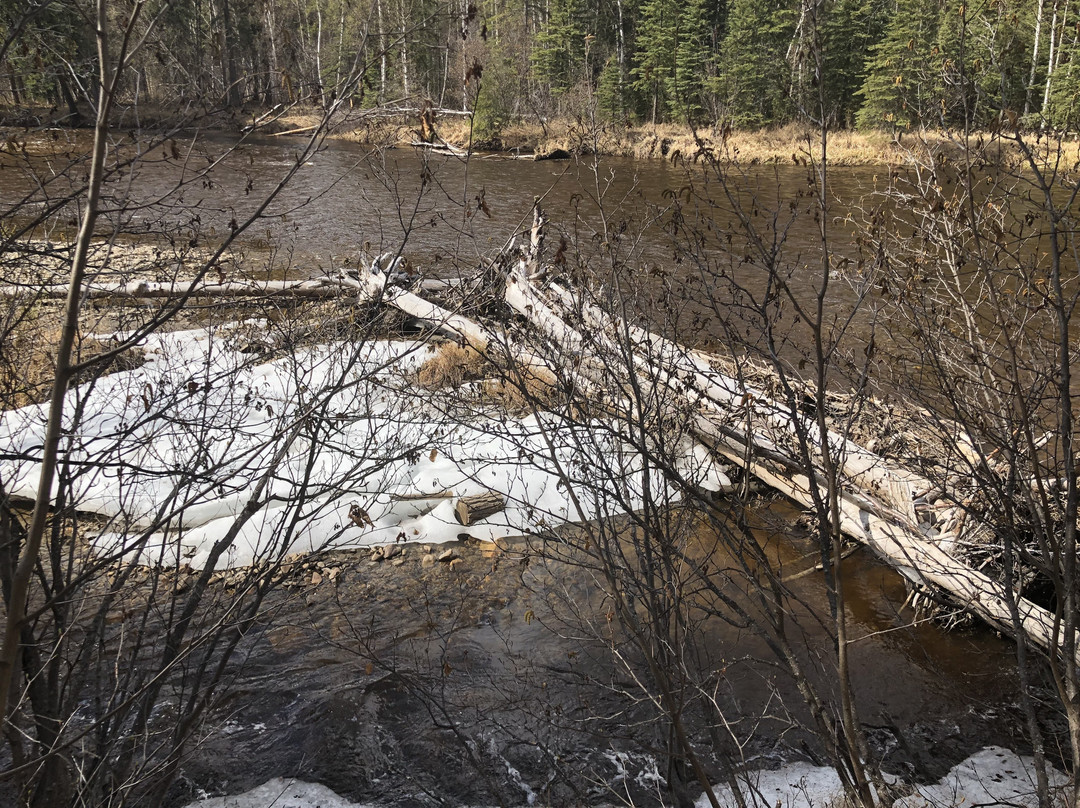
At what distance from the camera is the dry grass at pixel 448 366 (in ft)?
26.5

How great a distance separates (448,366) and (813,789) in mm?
5491

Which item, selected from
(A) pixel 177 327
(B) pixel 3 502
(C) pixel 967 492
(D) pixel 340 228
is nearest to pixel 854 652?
(C) pixel 967 492

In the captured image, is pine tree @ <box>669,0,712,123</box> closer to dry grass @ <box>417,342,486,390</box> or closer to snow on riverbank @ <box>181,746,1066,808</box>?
snow on riverbank @ <box>181,746,1066,808</box>

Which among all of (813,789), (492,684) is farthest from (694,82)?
(813,789)

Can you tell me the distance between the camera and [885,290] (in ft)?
13.2

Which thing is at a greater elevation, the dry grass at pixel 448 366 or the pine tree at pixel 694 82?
the pine tree at pixel 694 82

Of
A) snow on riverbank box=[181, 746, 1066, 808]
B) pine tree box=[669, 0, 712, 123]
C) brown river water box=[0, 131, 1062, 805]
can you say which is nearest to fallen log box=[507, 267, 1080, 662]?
brown river water box=[0, 131, 1062, 805]

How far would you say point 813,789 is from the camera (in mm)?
4004

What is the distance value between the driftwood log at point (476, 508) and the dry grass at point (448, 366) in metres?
1.85

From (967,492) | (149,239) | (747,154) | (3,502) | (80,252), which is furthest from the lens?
(747,154)

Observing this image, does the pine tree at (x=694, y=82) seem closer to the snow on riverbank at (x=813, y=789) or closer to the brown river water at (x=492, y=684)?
the brown river water at (x=492, y=684)

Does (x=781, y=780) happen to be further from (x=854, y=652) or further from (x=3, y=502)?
(x=3, y=502)

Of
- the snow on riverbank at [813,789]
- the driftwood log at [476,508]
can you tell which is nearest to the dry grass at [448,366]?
the driftwood log at [476,508]

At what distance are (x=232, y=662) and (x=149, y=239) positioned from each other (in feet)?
37.3
